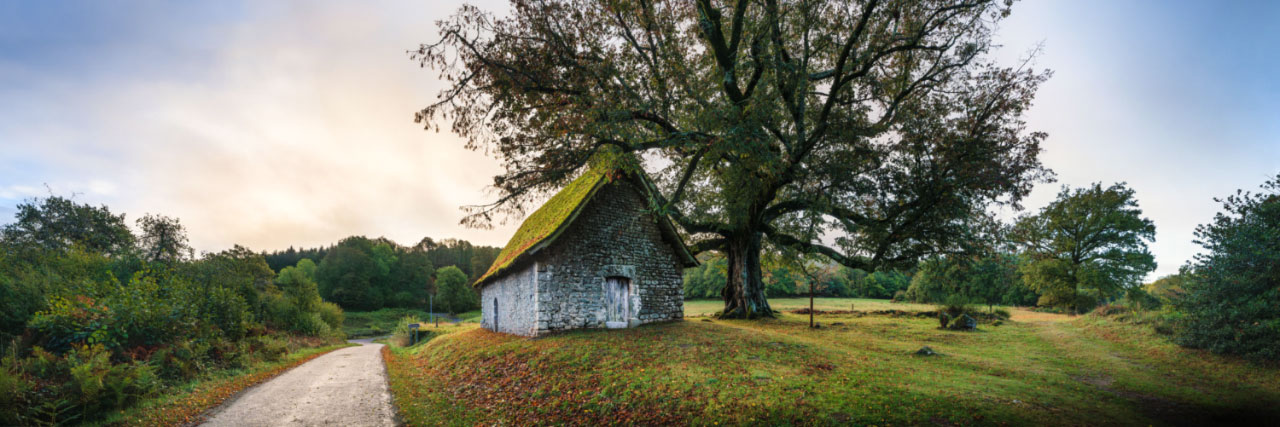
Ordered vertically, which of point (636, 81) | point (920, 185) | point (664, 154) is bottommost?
point (920, 185)

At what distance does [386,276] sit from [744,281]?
240 feet

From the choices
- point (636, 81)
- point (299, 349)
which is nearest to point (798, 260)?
point (636, 81)

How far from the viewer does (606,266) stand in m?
15.0

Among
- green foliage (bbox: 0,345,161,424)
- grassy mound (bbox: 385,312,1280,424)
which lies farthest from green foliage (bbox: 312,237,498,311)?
green foliage (bbox: 0,345,161,424)

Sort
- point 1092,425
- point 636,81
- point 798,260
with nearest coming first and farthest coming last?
point 1092,425 < point 636,81 < point 798,260

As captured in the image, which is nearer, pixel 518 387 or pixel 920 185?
pixel 518 387

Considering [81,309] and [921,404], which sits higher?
[81,309]

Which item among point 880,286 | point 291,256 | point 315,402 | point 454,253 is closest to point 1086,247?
point 880,286

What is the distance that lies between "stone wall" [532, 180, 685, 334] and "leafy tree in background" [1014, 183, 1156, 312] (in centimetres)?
2632

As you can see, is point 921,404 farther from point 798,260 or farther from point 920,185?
point 798,260

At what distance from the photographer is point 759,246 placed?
2031cm

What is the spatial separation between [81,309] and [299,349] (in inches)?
505

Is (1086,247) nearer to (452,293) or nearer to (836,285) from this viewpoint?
(836,285)

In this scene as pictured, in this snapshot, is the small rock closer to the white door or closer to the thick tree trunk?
the thick tree trunk
